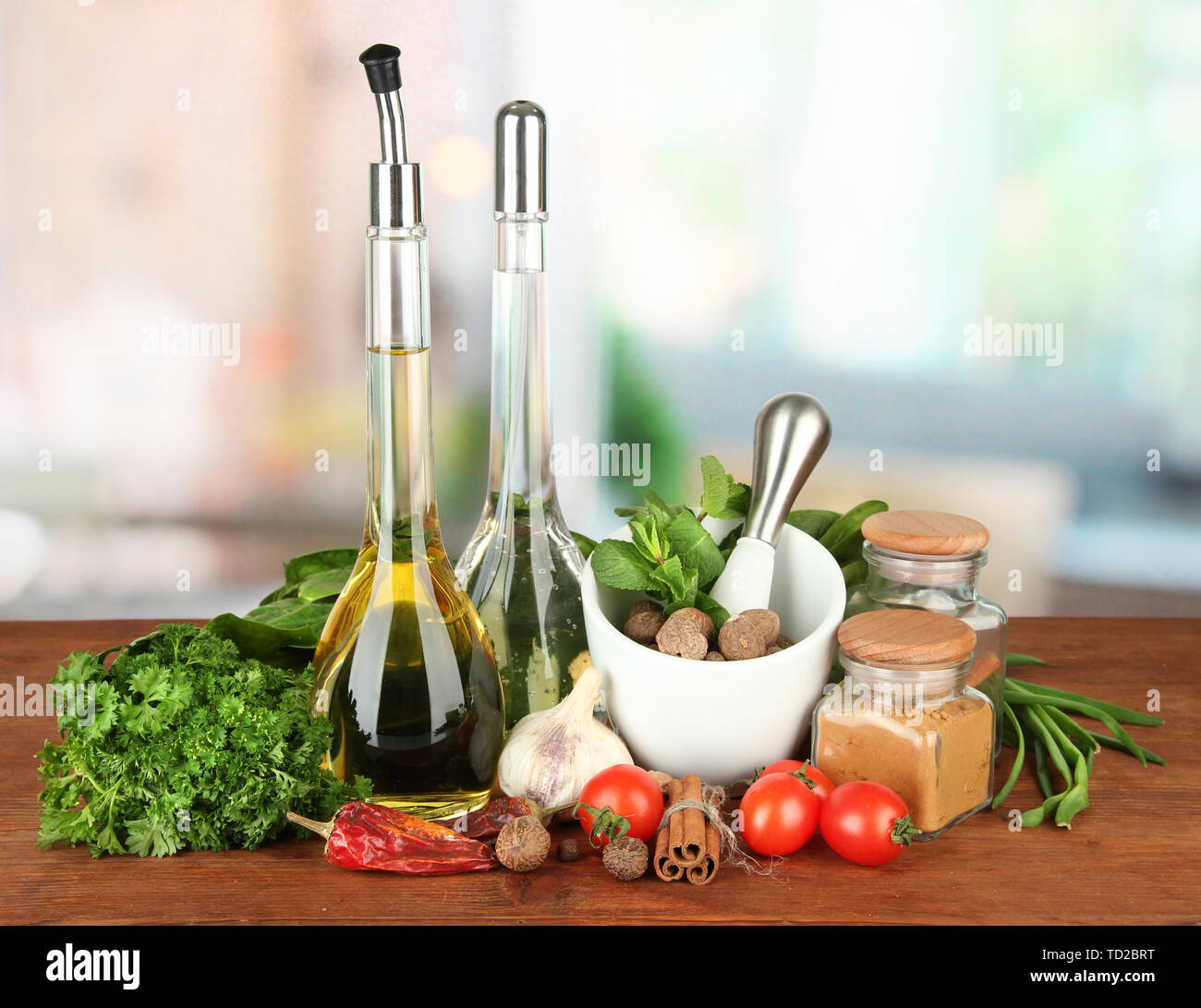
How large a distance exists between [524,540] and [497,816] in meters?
0.19

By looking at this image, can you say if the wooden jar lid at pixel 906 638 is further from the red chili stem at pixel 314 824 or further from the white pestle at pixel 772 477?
the red chili stem at pixel 314 824

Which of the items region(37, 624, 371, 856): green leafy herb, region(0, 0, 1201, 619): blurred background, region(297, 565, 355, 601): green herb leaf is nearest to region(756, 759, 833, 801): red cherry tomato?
region(37, 624, 371, 856): green leafy herb

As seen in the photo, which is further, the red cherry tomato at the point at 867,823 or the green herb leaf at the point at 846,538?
the green herb leaf at the point at 846,538

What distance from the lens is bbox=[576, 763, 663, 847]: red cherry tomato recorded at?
0.66m

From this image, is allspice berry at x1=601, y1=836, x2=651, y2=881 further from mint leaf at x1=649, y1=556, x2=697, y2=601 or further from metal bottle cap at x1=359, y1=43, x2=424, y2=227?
metal bottle cap at x1=359, y1=43, x2=424, y2=227

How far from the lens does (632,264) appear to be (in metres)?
1.22

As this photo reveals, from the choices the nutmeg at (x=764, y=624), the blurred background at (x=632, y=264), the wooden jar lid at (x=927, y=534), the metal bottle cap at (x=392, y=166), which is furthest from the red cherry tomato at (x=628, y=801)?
the blurred background at (x=632, y=264)

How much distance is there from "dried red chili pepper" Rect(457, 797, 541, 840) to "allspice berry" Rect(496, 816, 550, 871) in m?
0.01

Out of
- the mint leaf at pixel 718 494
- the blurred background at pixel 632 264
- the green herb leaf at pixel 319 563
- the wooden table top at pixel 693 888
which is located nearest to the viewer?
the wooden table top at pixel 693 888

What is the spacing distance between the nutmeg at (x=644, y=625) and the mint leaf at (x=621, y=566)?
15 millimetres

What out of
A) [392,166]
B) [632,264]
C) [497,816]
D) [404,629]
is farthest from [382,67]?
[632,264]

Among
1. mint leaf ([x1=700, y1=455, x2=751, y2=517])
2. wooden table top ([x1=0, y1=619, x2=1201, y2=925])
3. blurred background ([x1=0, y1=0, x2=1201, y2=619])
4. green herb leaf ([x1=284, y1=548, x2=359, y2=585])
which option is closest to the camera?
wooden table top ([x1=0, y1=619, x2=1201, y2=925])

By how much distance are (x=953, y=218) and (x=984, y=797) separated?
683 mm

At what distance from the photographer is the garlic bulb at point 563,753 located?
701mm
